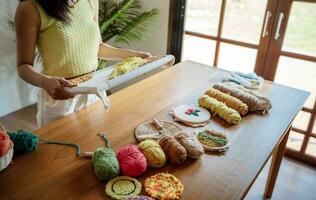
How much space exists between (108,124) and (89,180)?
315 millimetres

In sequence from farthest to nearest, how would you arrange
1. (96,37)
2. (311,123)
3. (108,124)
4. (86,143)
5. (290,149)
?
(290,149) < (311,123) < (96,37) < (108,124) < (86,143)

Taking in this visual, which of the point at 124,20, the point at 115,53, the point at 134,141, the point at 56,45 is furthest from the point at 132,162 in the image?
the point at 124,20

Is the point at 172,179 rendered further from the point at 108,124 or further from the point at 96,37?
the point at 96,37

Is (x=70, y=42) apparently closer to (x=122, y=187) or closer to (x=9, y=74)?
(x=122, y=187)

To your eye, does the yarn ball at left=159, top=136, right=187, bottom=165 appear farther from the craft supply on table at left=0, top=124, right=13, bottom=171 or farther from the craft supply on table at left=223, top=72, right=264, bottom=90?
the craft supply on table at left=223, top=72, right=264, bottom=90

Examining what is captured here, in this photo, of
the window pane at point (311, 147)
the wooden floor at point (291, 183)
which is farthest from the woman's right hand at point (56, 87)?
the window pane at point (311, 147)

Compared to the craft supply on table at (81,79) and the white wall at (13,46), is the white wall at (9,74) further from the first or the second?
the craft supply on table at (81,79)

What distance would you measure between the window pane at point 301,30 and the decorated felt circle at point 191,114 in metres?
0.99

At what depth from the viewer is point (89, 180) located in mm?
876

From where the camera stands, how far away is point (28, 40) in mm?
1097

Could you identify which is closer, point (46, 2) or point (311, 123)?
point (46, 2)

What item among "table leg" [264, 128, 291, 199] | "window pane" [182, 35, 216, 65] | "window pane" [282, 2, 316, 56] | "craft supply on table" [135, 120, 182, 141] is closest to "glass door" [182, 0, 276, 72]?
"window pane" [182, 35, 216, 65]

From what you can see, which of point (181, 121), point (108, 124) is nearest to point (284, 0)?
point (181, 121)

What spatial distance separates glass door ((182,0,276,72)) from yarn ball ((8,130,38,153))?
1.57m
